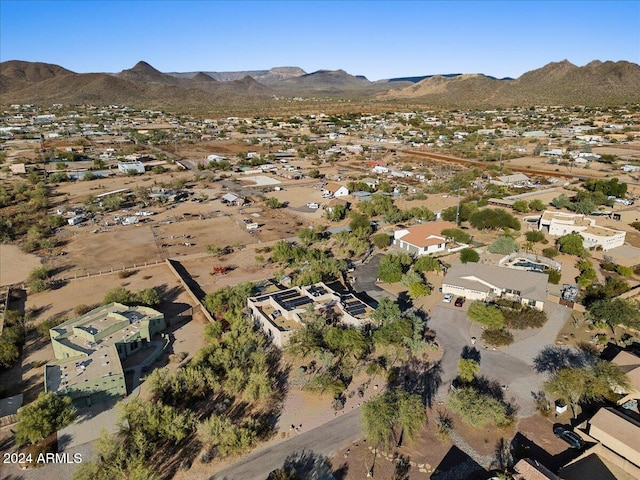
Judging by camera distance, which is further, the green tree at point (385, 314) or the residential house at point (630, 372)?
the green tree at point (385, 314)

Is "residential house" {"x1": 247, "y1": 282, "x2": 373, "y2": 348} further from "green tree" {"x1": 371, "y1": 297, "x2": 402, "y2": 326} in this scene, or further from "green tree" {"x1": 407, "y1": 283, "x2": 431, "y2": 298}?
"green tree" {"x1": 407, "y1": 283, "x2": 431, "y2": 298}

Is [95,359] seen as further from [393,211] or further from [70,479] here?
[393,211]

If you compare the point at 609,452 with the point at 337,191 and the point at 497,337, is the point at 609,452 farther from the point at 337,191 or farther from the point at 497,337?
the point at 337,191

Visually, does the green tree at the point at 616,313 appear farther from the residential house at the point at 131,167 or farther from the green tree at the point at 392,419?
the residential house at the point at 131,167

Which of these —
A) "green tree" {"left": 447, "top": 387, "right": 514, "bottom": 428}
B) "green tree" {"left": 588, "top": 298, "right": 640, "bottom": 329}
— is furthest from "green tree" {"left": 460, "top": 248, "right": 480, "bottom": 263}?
"green tree" {"left": 447, "top": 387, "right": 514, "bottom": 428}

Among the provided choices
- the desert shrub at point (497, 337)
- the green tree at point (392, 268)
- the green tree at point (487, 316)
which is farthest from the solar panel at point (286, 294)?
the desert shrub at point (497, 337)
